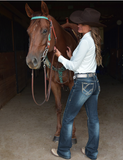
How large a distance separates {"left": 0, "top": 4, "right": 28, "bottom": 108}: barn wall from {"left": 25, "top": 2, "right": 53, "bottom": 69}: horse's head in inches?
79.4

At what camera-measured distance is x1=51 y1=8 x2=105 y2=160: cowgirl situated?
151 centimetres

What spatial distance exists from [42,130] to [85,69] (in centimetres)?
133

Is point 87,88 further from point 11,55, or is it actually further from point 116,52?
point 116,52

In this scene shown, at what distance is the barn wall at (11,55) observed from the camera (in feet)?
11.5

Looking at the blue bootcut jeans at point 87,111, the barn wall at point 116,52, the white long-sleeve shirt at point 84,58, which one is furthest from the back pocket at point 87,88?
the barn wall at point 116,52

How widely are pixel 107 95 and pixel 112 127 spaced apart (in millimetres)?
1778

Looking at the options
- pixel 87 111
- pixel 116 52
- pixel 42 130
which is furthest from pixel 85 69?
pixel 116 52

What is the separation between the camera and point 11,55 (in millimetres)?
4008

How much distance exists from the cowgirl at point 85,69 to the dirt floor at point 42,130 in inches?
13.6

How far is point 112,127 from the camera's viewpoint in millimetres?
2531

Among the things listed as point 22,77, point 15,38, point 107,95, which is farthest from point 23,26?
point 107,95

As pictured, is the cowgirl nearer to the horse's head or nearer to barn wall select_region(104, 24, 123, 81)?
the horse's head

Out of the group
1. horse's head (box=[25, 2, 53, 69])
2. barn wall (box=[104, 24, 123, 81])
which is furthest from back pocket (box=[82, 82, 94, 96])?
barn wall (box=[104, 24, 123, 81])

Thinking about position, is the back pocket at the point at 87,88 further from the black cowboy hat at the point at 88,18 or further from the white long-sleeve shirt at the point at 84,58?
the black cowboy hat at the point at 88,18
